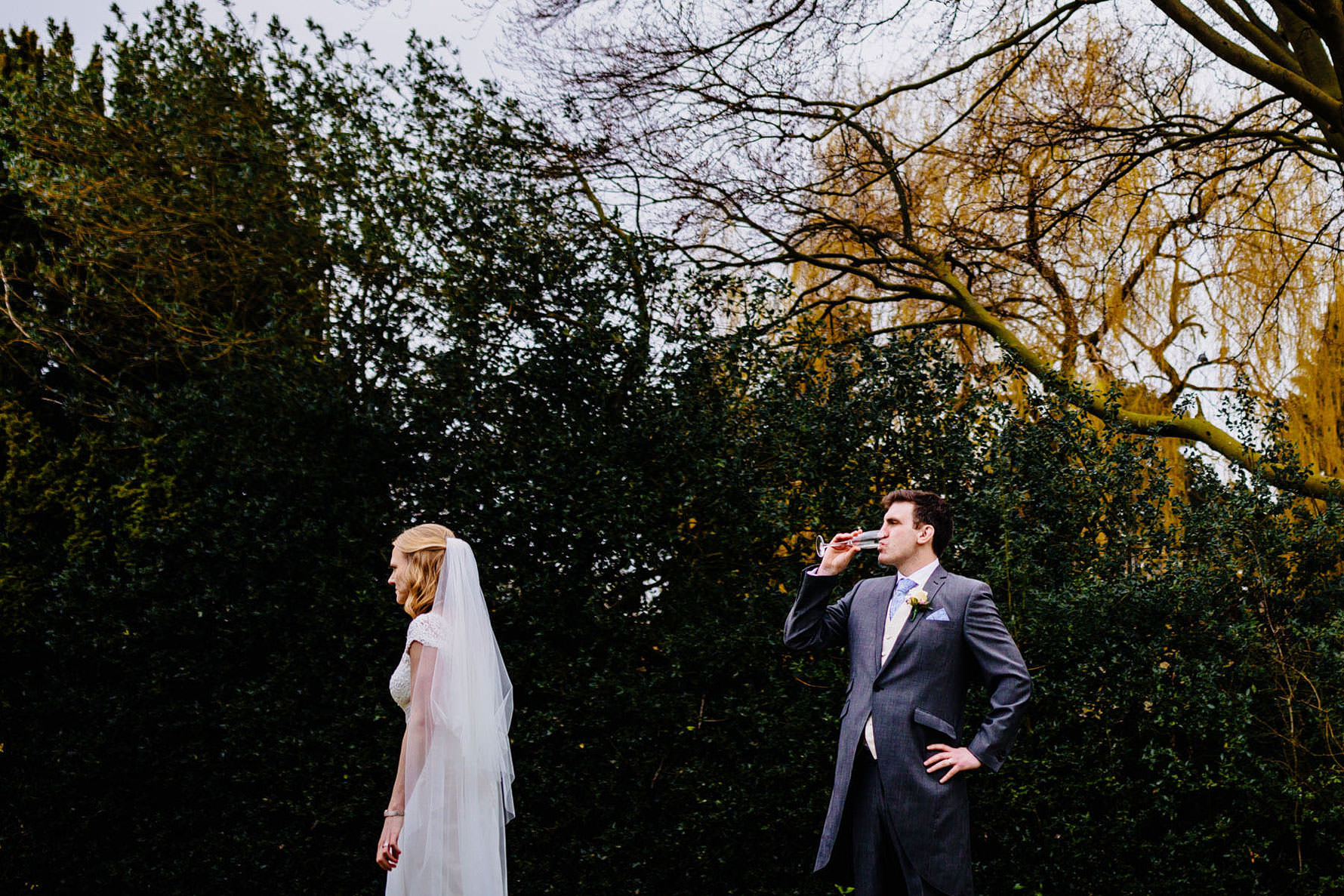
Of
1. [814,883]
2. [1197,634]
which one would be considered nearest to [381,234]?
[814,883]

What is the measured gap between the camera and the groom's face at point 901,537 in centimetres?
354

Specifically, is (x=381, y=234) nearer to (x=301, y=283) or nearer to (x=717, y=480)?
(x=301, y=283)

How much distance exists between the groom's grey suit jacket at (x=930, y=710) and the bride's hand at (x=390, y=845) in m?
1.47

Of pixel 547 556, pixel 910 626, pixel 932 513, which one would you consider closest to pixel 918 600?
pixel 910 626

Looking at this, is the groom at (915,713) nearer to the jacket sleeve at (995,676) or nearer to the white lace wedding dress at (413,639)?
the jacket sleeve at (995,676)

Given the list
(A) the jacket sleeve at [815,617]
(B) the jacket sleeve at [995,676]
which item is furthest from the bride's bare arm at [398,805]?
(B) the jacket sleeve at [995,676]

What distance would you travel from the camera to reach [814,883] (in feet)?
15.3

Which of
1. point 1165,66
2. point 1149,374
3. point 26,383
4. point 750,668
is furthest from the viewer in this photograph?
point 1149,374

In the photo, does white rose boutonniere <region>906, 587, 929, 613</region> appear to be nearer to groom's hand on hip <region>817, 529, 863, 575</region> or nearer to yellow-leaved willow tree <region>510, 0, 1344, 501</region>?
groom's hand on hip <region>817, 529, 863, 575</region>

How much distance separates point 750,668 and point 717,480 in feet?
3.04

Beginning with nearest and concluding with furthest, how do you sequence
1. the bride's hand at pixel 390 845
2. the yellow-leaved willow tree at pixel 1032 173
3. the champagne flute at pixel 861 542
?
1. the bride's hand at pixel 390 845
2. the champagne flute at pixel 861 542
3. the yellow-leaved willow tree at pixel 1032 173

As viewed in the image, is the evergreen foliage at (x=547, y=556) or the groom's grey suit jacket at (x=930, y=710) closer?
the groom's grey suit jacket at (x=930, y=710)

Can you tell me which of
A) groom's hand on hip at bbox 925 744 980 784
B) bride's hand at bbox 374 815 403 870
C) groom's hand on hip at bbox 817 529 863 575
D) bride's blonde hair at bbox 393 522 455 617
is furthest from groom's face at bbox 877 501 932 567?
bride's hand at bbox 374 815 403 870

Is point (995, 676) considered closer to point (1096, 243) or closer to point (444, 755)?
point (444, 755)
